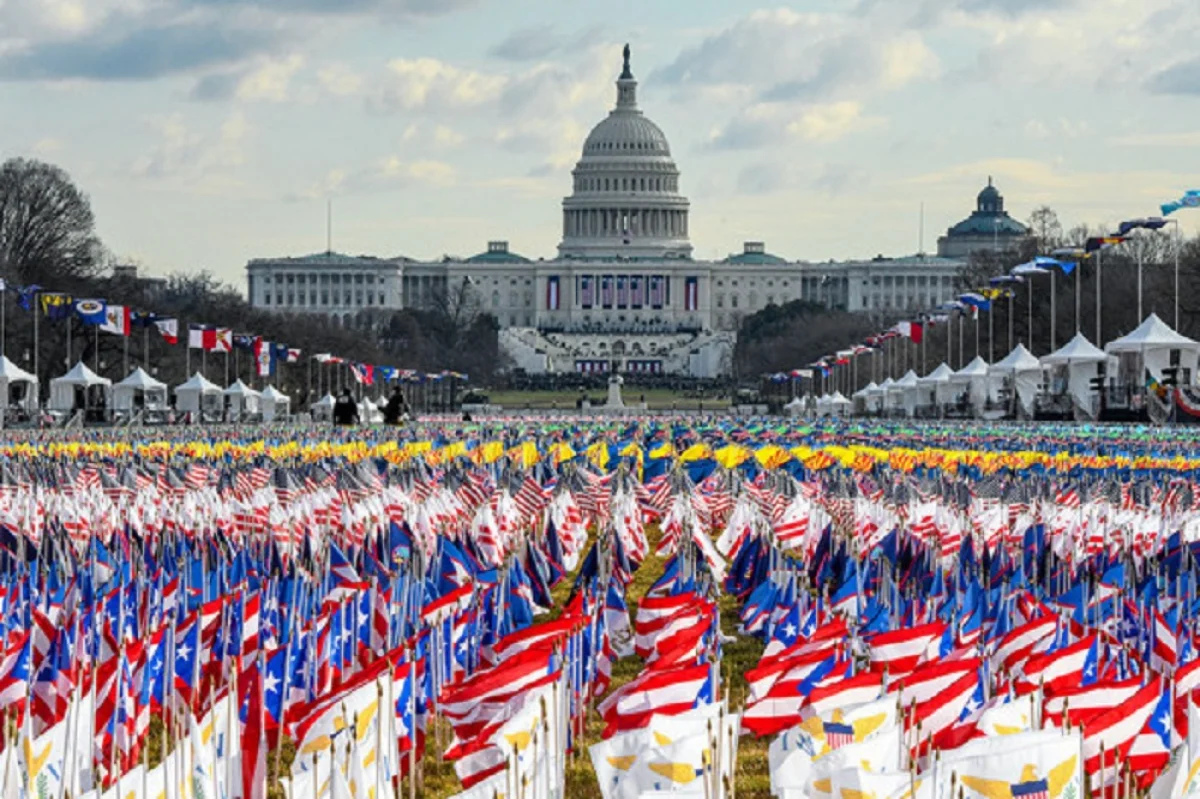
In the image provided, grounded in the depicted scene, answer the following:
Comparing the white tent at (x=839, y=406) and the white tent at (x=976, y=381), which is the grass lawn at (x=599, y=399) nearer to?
the white tent at (x=839, y=406)

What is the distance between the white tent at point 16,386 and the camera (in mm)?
68188

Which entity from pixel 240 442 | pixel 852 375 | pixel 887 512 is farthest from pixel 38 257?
pixel 887 512

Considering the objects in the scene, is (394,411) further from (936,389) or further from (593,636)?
(593,636)

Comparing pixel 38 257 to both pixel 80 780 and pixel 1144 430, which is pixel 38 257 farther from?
pixel 80 780

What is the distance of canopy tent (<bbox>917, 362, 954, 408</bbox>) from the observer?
8644 centimetres

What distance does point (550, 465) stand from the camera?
32.8 meters

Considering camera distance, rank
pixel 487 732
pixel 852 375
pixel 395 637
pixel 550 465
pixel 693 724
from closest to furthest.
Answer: pixel 693 724, pixel 487 732, pixel 395 637, pixel 550 465, pixel 852 375

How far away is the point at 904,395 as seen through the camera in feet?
315

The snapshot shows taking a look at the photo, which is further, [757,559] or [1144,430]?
[1144,430]

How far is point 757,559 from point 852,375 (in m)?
109

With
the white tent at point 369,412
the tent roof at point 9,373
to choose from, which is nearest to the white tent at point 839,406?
the white tent at point 369,412

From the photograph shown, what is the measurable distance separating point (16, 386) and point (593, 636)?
68.0 meters

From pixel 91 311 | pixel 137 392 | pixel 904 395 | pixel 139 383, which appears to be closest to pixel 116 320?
pixel 91 311

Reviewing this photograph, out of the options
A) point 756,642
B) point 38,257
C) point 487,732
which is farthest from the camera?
point 38,257
